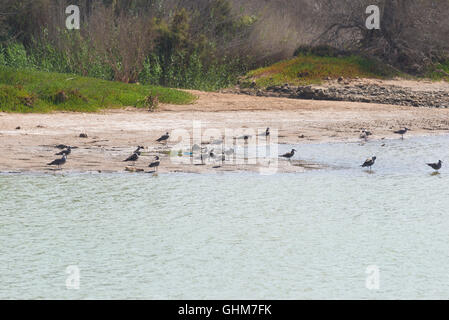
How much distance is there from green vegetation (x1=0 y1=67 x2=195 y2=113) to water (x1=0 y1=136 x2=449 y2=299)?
711 cm

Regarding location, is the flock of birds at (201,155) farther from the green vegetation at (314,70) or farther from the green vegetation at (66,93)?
the green vegetation at (314,70)

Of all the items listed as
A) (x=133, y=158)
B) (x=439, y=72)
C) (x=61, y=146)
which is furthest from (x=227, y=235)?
(x=439, y=72)

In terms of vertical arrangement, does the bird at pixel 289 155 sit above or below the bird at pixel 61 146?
below

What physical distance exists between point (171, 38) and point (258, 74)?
399cm

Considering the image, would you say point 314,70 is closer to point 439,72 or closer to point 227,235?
point 439,72

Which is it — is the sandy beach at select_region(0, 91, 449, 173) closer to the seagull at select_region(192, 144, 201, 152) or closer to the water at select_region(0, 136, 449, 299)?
the seagull at select_region(192, 144, 201, 152)

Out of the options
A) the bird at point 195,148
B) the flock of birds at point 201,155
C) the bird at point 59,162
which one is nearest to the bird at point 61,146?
the flock of birds at point 201,155

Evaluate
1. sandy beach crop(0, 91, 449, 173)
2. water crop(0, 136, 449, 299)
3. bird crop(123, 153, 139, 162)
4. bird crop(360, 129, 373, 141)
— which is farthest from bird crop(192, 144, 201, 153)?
bird crop(360, 129, 373, 141)

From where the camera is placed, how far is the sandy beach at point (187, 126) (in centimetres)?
1509

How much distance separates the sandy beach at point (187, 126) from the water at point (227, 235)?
1.00 m

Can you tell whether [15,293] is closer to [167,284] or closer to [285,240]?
[167,284]

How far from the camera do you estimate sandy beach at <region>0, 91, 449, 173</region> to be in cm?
1509

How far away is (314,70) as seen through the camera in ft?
93.2

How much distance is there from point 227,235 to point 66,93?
39.2 ft
